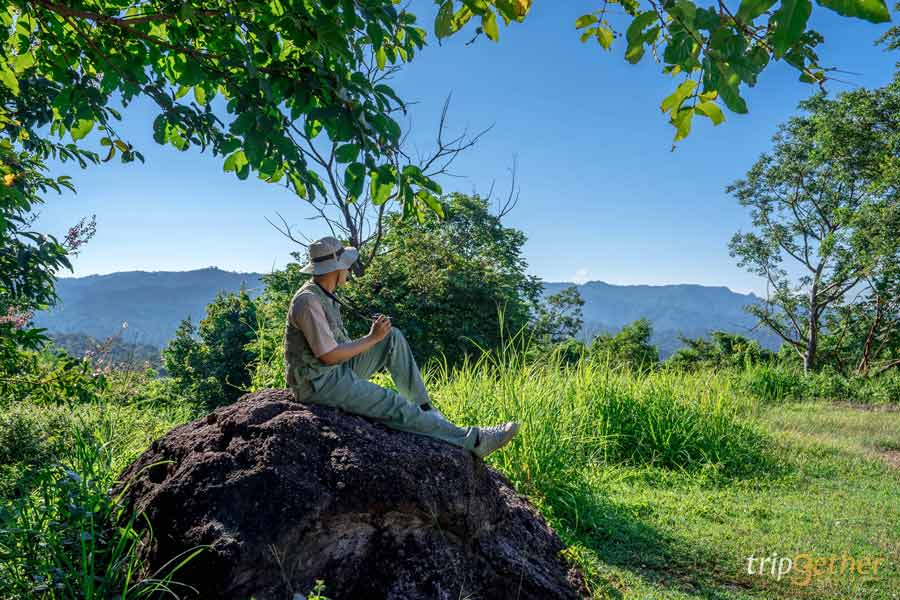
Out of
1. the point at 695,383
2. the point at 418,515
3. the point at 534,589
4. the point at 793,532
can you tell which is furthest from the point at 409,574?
the point at 695,383

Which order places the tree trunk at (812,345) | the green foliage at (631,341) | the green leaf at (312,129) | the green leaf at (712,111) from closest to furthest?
the green leaf at (712,111), the green leaf at (312,129), the tree trunk at (812,345), the green foliage at (631,341)

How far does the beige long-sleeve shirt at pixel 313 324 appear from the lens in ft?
11.5

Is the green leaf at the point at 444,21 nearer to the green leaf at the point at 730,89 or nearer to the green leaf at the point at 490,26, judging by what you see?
the green leaf at the point at 490,26

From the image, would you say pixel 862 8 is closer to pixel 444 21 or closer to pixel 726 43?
pixel 726 43

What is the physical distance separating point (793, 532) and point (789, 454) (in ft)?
10.2

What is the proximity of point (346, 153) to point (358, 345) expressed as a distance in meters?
1.45

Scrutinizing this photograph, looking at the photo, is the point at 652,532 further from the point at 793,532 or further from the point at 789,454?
the point at 789,454

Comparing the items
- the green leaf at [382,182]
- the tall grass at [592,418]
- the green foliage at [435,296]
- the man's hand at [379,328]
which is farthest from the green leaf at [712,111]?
the green foliage at [435,296]

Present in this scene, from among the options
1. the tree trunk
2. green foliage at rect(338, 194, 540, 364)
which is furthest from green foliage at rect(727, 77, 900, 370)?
green foliage at rect(338, 194, 540, 364)

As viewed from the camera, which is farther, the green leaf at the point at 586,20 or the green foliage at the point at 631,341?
the green foliage at the point at 631,341

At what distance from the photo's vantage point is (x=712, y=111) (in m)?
1.91

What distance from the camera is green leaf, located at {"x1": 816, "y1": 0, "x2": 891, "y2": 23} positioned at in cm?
108

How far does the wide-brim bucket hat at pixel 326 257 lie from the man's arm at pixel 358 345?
487mm

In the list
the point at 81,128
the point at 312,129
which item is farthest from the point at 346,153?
the point at 81,128
